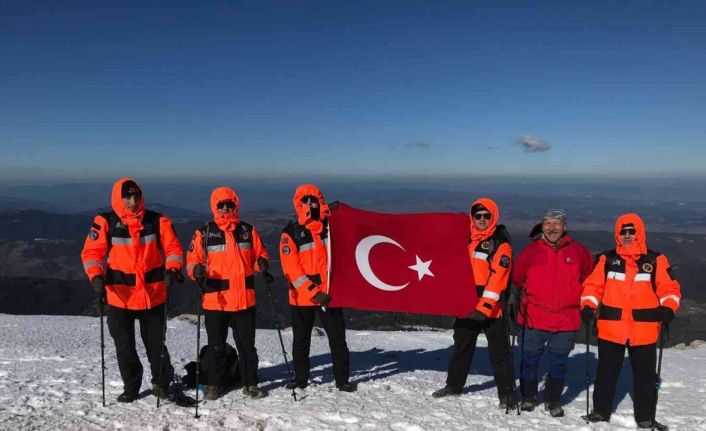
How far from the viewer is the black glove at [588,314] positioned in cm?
618

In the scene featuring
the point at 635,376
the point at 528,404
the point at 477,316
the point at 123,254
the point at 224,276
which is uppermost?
the point at 123,254

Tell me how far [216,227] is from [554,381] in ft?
17.6

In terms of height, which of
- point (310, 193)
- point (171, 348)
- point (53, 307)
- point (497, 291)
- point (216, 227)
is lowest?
point (53, 307)

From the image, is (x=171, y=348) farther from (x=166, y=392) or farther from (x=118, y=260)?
(x=118, y=260)

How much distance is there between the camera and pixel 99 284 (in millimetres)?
6090

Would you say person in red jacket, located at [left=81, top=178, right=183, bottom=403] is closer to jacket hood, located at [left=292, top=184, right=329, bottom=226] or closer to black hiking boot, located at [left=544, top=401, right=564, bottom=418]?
jacket hood, located at [left=292, top=184, right=329, bottom=226]

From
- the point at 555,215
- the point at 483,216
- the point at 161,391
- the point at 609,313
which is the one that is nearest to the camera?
the point at 609,313

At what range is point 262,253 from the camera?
7023mm

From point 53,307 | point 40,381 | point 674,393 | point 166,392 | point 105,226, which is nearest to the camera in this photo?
point 105,226

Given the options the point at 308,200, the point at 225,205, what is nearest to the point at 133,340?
the point at 225,205

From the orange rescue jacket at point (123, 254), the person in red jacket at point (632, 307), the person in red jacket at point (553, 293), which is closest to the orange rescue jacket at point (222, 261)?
the orange rescue jacket at point (123, 254)

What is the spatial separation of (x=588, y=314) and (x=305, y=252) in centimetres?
405

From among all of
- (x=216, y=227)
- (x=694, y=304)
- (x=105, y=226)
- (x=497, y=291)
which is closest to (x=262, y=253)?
(x=216, y=227)

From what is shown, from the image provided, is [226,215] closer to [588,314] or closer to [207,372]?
[207,372]
